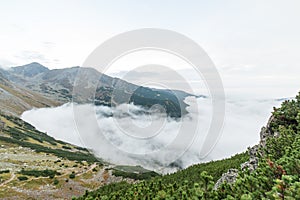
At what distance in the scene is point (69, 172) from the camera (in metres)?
51.8

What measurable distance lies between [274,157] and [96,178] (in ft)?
153

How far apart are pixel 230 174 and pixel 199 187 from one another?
8096 millimetres

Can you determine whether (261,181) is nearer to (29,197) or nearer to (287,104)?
(287,104)

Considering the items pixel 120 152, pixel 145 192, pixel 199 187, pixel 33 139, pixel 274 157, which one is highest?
pixel 274 157

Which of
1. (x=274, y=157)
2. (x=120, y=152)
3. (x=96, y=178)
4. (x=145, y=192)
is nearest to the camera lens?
(x=274, y=157)

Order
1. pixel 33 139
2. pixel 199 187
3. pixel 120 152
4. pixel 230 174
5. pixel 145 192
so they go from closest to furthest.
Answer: pixel 199 187 → pixel 145 192 → pixel 230 174 → pixel 33 139 → pixel 120 152

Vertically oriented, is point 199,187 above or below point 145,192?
above

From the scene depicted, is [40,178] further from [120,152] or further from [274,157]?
[120,152]

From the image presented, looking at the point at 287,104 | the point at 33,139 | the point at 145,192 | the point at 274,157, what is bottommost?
the point at 33,139

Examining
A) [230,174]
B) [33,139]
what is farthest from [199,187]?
[33,139]

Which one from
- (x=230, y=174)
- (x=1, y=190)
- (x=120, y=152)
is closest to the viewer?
(x=230, y=174)

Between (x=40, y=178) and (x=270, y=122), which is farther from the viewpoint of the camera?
(x=40, y=178)

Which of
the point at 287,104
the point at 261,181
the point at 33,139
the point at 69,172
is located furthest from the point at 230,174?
the point at 33,139

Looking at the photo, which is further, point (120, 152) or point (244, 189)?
point (120, 152)
